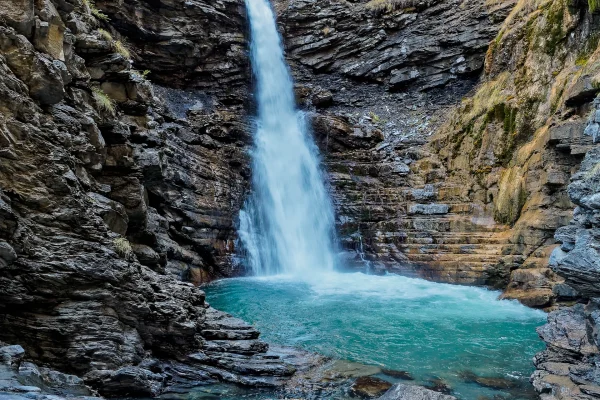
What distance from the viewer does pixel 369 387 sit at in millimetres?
8891

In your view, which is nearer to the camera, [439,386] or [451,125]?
[439,386]

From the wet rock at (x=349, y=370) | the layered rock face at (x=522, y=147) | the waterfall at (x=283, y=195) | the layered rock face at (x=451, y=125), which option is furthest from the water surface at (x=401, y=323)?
the waterfall at (x=283, y=195)

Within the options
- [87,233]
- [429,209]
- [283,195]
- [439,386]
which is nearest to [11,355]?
[87,233]

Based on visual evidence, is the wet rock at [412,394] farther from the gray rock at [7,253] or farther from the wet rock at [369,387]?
the gray rock at [7,253]

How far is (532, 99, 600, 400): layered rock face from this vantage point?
796 cm

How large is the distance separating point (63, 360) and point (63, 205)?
2473mm

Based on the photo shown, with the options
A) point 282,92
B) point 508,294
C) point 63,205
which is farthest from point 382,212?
point 63,205

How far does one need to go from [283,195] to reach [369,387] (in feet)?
59.1

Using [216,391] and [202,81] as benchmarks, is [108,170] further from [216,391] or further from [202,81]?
A: [202,81]

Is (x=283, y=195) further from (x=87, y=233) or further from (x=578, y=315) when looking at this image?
(x=87, y=233)

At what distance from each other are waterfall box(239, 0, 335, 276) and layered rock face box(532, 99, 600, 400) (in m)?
14.7

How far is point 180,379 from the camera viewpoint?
8.44 m

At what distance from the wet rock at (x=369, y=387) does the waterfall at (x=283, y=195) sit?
546 inches

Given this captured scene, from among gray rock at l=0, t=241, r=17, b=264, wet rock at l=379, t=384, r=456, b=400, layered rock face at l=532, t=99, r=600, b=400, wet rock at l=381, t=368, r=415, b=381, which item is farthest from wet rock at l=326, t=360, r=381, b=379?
gray rock at l=0, t=241, r=17, b=264
